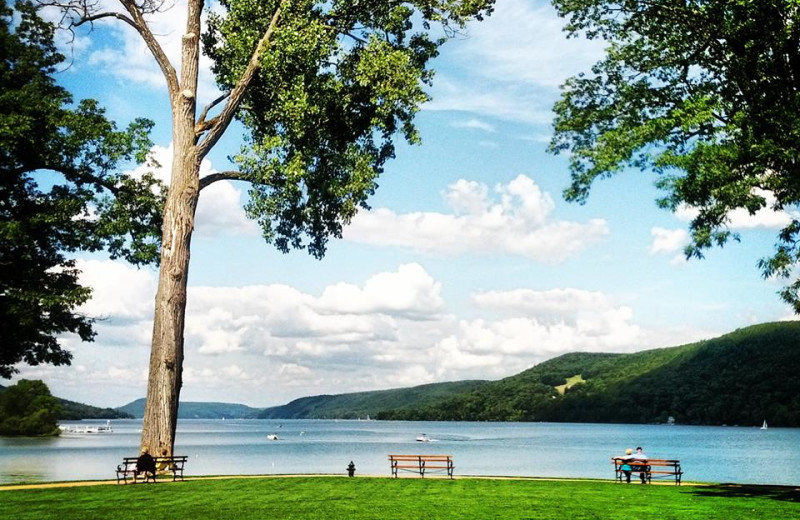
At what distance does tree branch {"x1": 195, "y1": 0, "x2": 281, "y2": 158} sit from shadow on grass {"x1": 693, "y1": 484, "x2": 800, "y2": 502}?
17278 mm

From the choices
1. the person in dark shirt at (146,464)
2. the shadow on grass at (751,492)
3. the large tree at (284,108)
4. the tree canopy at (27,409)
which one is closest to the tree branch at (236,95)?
the large tree at (284,108)

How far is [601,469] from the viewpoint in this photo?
68.6 metres

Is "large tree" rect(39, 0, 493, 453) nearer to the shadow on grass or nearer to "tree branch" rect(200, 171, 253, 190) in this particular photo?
"tree branch" rect(200, 171, 253, 190)

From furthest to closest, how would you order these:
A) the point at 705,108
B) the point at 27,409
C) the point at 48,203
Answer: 1. the point at 27,409
2. the point at 48,203
3. the point at 705,108

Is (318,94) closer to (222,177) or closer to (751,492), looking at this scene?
(222,177)

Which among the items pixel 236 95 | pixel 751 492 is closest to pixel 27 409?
pixel 236 95

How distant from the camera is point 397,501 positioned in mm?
18250

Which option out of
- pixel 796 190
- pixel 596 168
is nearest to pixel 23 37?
pixel 596 168

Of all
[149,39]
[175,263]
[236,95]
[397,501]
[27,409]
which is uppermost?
[149,39]

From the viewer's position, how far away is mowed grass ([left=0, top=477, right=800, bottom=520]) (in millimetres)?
15383

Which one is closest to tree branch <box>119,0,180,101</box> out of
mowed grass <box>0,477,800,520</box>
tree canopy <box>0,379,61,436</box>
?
mowed grass <box>0,477,800,520</box>

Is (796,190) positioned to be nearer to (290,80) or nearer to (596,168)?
(596,168)

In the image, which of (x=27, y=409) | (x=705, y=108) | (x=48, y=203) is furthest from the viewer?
(x=27, y=409)

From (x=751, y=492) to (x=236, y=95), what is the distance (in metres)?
19.0
